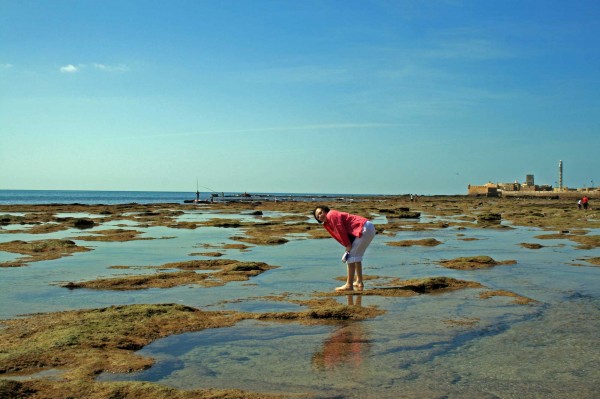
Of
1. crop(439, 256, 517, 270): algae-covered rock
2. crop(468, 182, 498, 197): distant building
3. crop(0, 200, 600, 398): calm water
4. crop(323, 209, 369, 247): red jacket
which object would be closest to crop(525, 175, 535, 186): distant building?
crop(468, 182, 498, 197): distant building

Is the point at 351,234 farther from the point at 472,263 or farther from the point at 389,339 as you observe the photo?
the point at 472,263

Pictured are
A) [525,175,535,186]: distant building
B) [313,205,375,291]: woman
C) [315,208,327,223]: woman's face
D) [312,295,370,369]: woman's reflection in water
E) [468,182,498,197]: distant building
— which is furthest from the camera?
[525,175,535,186]: distant building

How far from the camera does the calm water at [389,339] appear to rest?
18.4 feet

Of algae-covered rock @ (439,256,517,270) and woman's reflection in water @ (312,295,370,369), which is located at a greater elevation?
woman's reflection in water @ (312,295,370,369)

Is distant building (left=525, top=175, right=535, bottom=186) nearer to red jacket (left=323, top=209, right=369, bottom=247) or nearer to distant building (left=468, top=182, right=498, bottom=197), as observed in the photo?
distant building (left=468, top=182, right=498, bottom=197)

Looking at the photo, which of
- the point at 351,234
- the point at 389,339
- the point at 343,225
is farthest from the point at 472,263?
the point at 389,339

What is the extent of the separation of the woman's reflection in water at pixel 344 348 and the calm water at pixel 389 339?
0.05ft

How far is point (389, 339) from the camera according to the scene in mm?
7305

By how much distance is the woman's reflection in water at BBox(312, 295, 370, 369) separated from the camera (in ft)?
20.4

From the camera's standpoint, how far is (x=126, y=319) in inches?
315

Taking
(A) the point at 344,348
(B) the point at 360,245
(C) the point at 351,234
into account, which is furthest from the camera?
(C) the point at 351,234

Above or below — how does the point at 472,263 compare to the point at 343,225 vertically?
below

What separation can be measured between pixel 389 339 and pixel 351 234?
4.37 metres

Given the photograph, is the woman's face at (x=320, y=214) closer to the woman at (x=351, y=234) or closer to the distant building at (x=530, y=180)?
the woman at (x=351, y=234)
